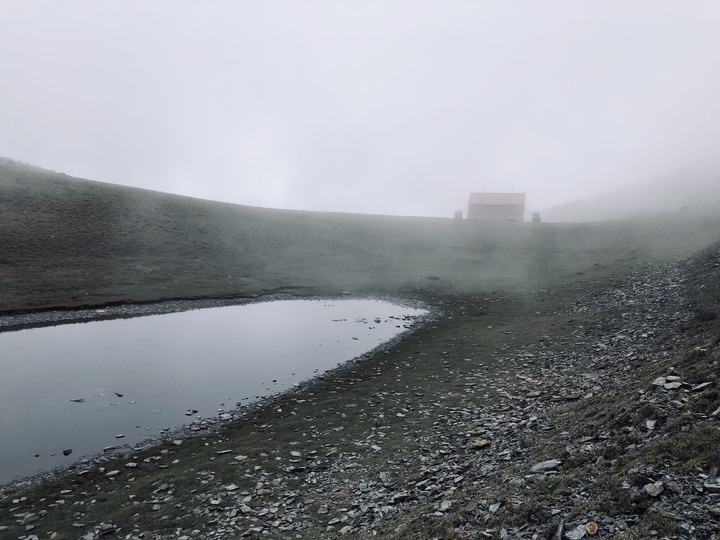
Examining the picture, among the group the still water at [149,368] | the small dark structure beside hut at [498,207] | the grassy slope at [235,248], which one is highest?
the small dark structure beside hut at [498,207]

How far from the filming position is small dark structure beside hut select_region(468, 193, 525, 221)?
359 ft

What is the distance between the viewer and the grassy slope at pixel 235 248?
50188 mm

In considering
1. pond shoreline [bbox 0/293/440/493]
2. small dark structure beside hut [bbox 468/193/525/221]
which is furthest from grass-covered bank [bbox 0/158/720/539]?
small dark structure beside hut [bbox 468/193/525/221]

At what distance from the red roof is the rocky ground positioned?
300 ft

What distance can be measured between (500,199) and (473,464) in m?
109

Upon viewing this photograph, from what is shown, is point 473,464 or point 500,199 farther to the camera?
point 500,199

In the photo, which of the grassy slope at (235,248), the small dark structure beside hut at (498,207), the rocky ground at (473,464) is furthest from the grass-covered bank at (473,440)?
the small dark structure beside hut at (498,207)

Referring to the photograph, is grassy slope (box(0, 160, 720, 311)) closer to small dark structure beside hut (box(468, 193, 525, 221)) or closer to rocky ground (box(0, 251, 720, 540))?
small dark structure beside hut (box(468, 193, 525, 221))

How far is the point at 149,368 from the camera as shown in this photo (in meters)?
27.0

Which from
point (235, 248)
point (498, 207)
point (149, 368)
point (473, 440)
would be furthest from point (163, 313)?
point (498, 207)

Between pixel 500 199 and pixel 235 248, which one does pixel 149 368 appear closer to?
pixel 235 248

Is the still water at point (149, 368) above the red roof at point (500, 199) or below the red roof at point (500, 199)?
below

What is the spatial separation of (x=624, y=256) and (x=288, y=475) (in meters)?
56.4

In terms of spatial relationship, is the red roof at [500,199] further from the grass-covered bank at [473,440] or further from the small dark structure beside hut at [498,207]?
the grass-covered bank at [473,440]
